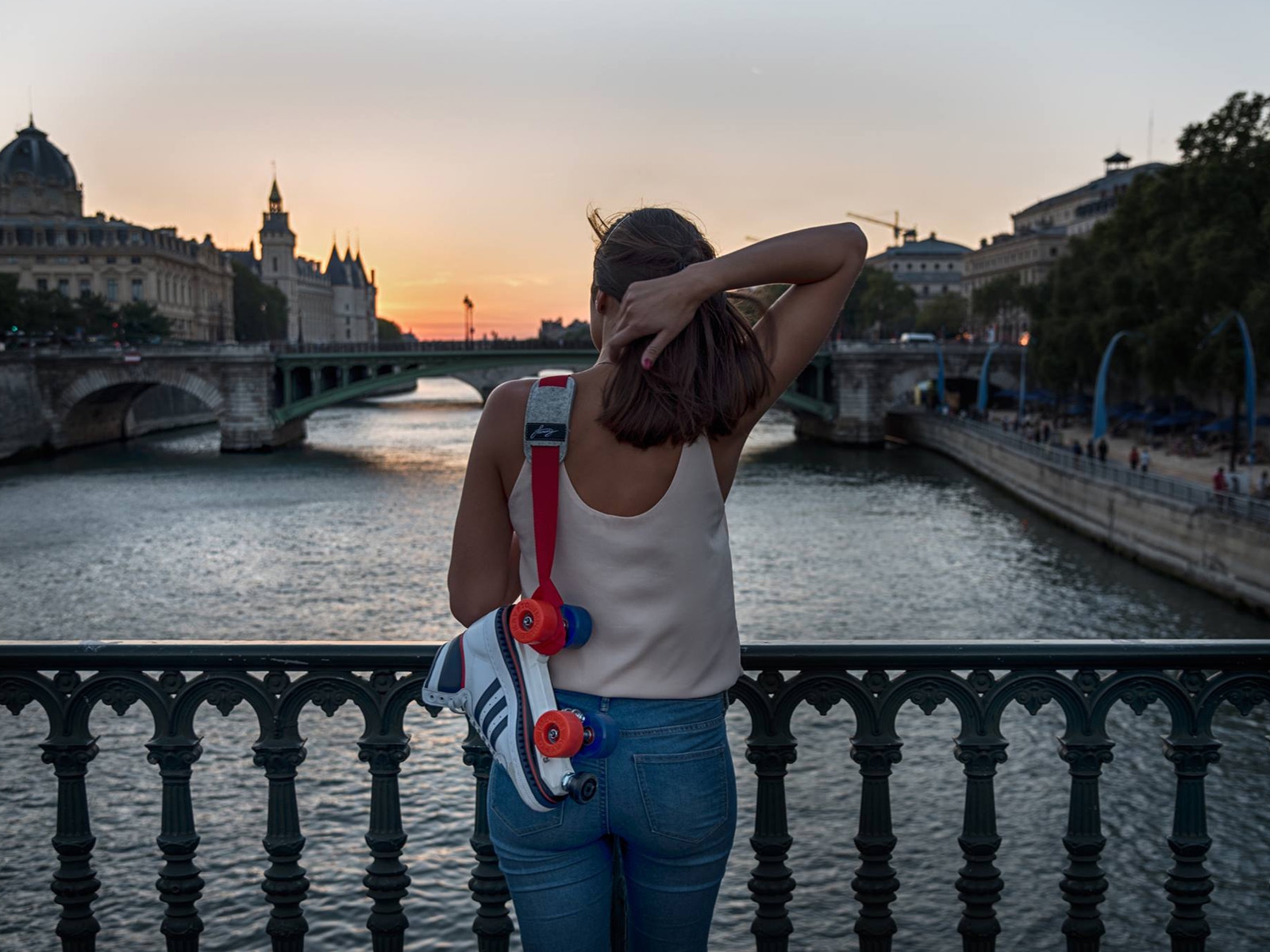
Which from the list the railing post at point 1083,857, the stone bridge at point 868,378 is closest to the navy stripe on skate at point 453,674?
the railing post at point 1083,857

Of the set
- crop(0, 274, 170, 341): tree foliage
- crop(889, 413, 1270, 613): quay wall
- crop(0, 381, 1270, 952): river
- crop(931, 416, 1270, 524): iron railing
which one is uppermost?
crop(0, 274, 170, 341): tree foliage

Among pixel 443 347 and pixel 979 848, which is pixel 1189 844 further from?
pixel 443 347

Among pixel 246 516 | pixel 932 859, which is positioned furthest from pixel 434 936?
pixel 246 516

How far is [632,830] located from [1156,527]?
2429cm

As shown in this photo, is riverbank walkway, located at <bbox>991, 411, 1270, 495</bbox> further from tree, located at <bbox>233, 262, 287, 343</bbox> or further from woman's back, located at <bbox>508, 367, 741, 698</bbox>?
tree, located at <bbox>233, 262, 287, 343</bbox>

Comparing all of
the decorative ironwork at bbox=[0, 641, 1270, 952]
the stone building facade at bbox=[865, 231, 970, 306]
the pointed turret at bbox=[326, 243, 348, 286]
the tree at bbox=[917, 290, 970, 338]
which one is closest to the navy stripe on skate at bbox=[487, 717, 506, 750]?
the decorative ironwork at bbox=[0, 641, 1270, 952]

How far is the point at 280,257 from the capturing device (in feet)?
494

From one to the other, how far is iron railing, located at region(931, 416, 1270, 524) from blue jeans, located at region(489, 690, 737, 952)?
20060 millimetres

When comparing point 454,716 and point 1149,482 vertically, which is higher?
point 1149,482

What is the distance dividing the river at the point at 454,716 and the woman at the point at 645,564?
8.21 metres

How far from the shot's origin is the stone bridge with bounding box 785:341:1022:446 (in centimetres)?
5925

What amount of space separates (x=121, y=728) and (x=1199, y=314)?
90.9 ft

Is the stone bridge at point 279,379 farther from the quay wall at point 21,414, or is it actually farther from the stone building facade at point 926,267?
the stone building facade at point 926,267

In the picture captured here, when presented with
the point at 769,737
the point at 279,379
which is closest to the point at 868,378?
the point at 279,379
